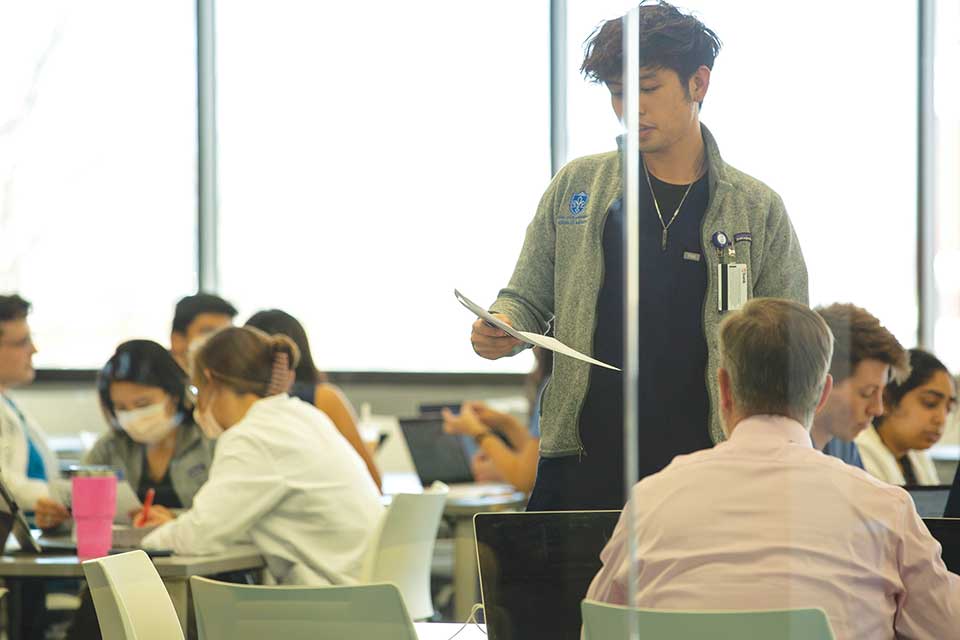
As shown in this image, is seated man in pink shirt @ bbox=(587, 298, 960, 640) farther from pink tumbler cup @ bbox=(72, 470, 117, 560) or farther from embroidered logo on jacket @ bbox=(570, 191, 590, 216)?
pink tumbler cup @ bbox=(72, 470, 117, 560)

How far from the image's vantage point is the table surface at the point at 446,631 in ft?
6.43

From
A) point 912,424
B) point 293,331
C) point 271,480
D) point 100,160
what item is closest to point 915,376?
point 912,424

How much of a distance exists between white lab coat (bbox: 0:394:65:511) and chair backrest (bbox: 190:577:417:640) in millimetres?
1740

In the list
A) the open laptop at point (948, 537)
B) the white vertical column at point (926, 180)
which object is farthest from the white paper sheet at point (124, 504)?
the open laptop at point (948, 537)

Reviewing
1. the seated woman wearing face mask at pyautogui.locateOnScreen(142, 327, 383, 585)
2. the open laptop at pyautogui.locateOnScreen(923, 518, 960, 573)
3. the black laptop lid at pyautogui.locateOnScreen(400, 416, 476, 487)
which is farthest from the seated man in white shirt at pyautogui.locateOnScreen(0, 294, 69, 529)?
the open laptop at pyautogui.locateOnScreen(923, 518, 960, 573)

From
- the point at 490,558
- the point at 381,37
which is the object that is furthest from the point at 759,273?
the point at 381,37

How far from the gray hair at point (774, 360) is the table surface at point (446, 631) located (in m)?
0.50

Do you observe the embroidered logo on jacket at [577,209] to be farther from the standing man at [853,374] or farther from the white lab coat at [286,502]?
the white lab coat at [286,502]

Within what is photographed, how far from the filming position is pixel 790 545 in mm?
1686

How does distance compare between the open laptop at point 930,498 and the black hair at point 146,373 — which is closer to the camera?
the open laptop at point 930,498

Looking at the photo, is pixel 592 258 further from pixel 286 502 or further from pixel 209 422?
pixel 209 422

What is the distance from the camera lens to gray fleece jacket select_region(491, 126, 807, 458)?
6.22 ft

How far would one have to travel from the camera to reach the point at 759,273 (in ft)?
6.24

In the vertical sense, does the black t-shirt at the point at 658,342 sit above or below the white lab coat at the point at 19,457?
above
